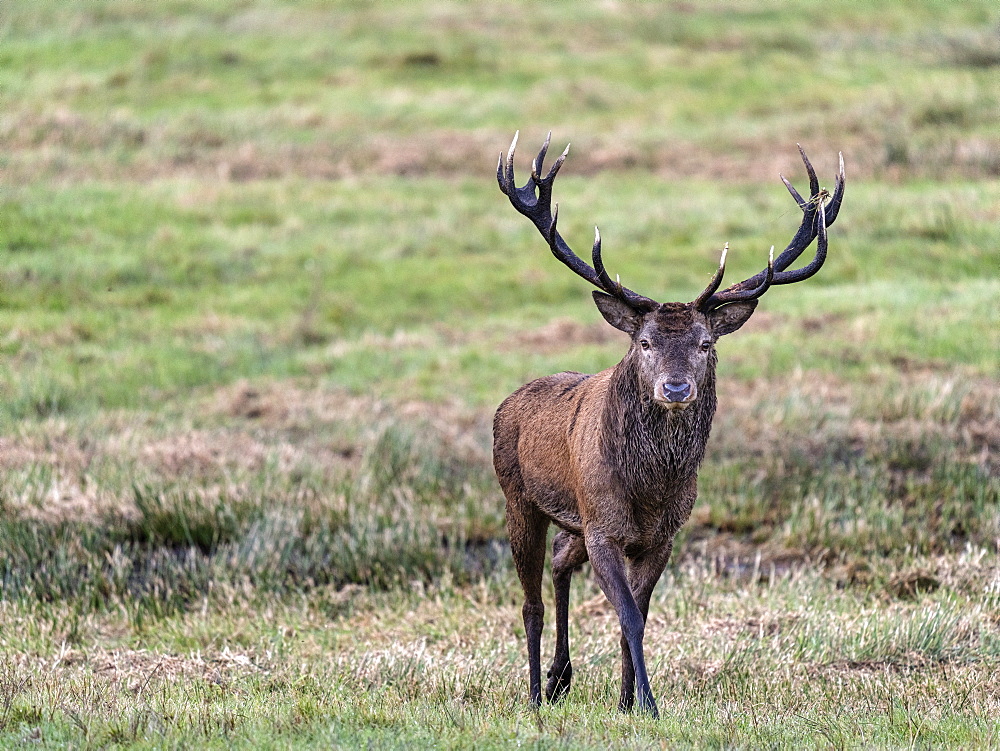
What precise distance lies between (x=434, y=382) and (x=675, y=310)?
26.9 feet

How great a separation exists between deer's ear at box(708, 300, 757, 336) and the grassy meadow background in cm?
178

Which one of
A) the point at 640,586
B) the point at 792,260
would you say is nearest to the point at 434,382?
the point at 792,260

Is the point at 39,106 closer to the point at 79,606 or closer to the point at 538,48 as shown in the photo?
the point at 538,48

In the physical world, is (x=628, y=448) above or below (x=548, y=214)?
below

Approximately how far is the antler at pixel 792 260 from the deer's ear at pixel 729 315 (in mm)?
27

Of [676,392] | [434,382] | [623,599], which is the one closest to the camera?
[676,392]

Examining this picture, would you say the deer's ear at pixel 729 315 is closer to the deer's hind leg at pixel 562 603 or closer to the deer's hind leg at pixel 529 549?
the deer's hind leg at pixel 562 603

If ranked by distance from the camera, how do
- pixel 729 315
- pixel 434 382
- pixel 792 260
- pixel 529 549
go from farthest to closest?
pixel 434 382 < pixel 529 549 < pixel 792 260 < pixel 729 315

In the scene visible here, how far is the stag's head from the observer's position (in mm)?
5922

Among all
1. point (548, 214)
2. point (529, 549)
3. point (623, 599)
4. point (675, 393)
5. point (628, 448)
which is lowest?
point (529, 549)

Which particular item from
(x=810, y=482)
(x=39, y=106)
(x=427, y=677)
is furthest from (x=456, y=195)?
(x=427, y=677)

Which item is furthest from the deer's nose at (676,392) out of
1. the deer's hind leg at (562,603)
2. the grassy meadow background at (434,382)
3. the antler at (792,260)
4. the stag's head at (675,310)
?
the grassy meadow background at (434,382)

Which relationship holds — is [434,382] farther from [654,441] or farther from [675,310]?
[675,310]

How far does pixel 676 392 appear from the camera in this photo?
5.80 metres
